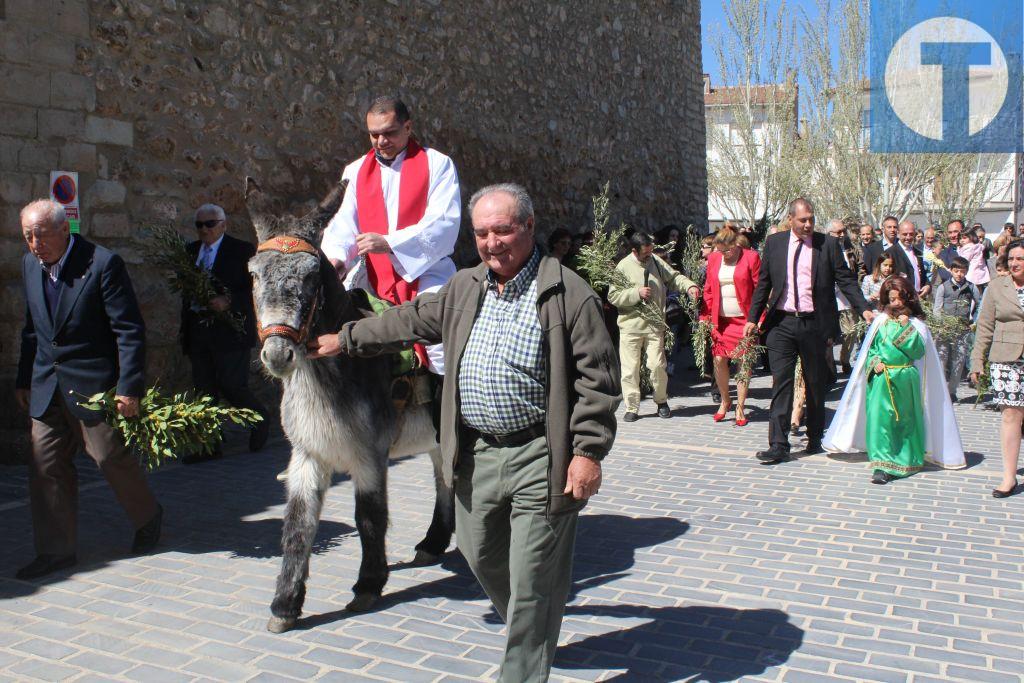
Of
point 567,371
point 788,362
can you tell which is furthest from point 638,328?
point 567,371

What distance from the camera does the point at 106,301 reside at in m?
5.37

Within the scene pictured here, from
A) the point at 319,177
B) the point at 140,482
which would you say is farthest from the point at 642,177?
the point at 140,482

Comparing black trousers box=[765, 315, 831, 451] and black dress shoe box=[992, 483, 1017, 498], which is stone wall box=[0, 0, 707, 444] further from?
black dress shoe box=[992, 483, 1017, 498]

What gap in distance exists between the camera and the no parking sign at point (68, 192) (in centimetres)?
790

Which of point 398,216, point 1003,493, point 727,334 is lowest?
point 1003,493

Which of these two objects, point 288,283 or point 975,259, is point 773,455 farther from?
point 975,259

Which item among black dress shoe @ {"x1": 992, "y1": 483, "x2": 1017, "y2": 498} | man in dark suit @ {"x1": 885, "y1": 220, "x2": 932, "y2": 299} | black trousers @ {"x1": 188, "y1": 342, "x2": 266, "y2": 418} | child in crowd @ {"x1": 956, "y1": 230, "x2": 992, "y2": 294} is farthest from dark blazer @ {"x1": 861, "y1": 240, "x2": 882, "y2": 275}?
black trousers @ {"x1": 188, "y1": 342, "x2": 266, "y2": 418}

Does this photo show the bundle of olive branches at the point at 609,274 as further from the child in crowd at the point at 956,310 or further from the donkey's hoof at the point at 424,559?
the donkey's hoof at the point at 424,559

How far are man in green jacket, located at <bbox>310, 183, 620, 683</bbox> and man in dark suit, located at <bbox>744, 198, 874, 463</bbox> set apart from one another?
5.20 metres

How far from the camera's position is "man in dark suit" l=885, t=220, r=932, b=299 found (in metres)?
11.6

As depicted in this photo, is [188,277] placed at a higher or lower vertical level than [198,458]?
higher

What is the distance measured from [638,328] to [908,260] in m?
3.56

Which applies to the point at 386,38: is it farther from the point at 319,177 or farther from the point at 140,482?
the point at 140,482

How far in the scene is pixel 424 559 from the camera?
5.52 metres
